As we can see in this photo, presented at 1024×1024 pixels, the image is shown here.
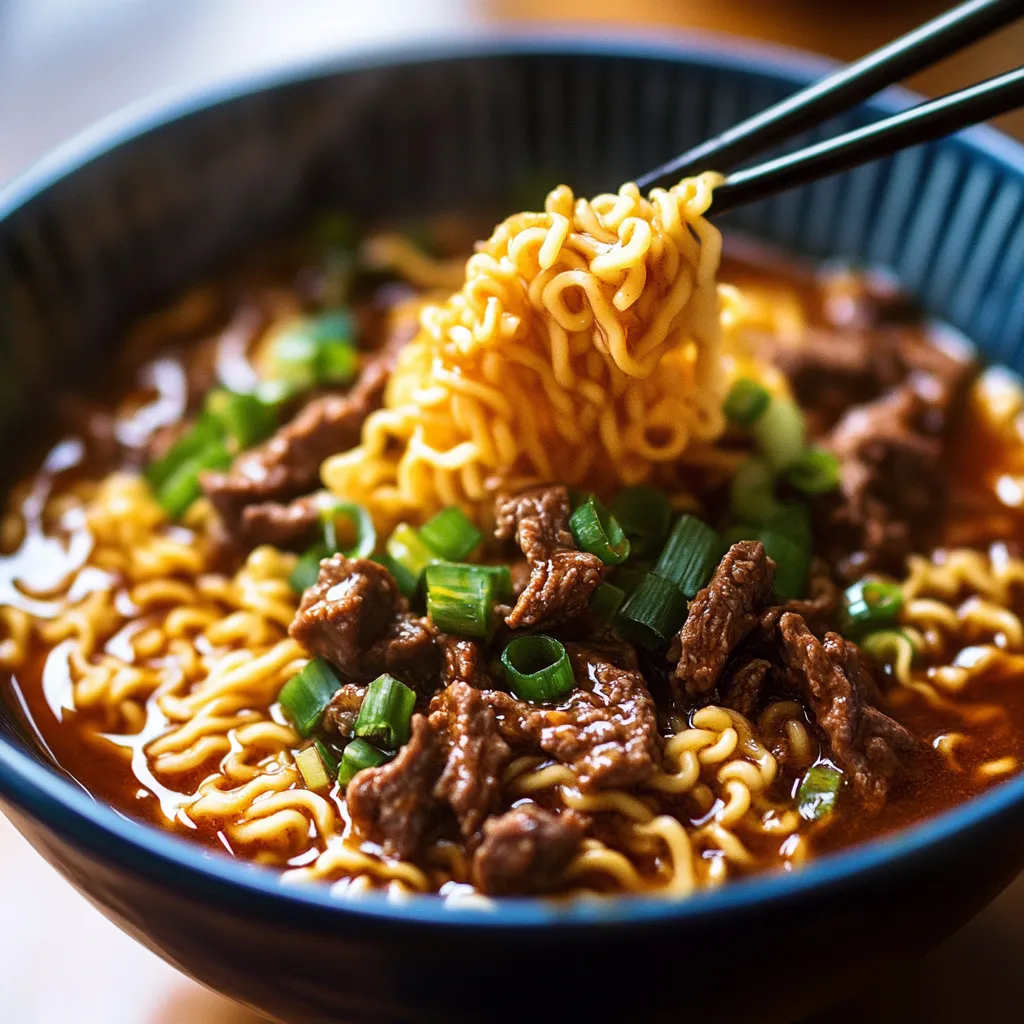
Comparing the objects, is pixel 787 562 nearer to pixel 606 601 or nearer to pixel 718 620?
pixel 718 620

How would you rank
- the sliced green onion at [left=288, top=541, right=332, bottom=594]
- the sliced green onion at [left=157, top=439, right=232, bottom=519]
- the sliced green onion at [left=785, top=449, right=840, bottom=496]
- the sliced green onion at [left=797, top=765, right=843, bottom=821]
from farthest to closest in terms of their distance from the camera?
the sliced green onion at [left=157, top=439, right=232, bottom=519]
the sliced green onion at [left=785, top=449, right=840, bottom=496]
the sliced green onion at [left=288, top=541, right=332, bottom=594]
the sliced green onion at [left=797, top=765, right=843, bottom=821]

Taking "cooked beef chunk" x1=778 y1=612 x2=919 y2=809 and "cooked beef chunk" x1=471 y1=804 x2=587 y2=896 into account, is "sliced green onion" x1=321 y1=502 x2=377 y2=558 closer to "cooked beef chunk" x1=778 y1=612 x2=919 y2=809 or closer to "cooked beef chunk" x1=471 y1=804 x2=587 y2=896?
"cooked beef chunk" x1=471 y1=804 x2=587 y2=896

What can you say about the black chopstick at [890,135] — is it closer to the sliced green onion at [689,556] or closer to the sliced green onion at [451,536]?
the sliced green onion at [689,556]

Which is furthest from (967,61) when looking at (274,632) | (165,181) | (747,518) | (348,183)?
(274,632)

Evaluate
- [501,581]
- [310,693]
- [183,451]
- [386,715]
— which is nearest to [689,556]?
[501,581]

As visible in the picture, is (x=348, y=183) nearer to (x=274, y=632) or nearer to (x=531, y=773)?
(x=274, y=632)

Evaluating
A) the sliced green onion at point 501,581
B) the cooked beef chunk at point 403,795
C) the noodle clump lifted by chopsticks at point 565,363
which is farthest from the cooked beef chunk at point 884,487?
the cooked beef chunk at point 403,795

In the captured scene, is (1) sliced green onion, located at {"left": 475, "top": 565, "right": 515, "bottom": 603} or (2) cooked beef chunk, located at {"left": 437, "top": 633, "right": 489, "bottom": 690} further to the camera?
(1) sliced green onion, located at {"left": 475, "top": 565, "right": 515, "bottom": 603}

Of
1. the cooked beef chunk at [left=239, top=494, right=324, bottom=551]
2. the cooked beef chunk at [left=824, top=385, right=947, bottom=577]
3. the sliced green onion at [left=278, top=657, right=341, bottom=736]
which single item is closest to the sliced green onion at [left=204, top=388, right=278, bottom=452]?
the cooked beef chunk at [left=239, top=494, right=324, bottom=551]
